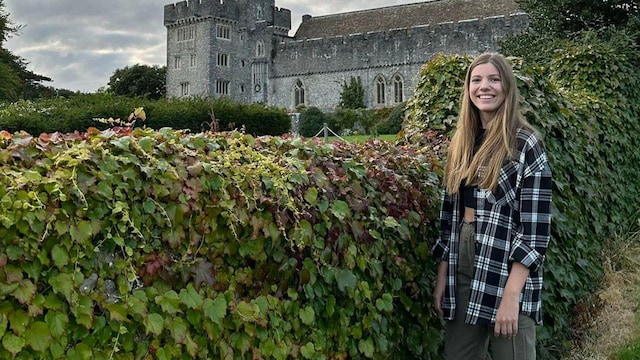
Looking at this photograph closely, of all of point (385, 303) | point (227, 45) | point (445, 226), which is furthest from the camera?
point (227, 45)

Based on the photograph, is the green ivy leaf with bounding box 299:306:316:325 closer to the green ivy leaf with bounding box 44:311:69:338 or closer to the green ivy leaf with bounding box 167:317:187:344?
the green ivy leaf with bounding box 167:317:187:344

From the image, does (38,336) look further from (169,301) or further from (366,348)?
(366,348)

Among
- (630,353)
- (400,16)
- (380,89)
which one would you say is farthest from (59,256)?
(400,16)

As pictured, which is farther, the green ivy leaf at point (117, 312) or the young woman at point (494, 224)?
the young woman at point (494, 224)

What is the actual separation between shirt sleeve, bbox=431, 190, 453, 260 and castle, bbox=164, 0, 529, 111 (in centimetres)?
4183

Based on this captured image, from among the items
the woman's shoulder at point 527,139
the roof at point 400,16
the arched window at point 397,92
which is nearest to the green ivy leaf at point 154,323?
the woman's shoulder at point 527,139

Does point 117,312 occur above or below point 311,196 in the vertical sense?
below

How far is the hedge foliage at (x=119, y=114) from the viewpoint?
677 inches

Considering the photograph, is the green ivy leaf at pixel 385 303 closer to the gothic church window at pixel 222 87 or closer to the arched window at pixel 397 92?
the arched window at pixel 397 92

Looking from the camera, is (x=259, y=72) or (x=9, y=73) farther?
(x=259, y=72)

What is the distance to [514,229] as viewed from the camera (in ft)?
9.39

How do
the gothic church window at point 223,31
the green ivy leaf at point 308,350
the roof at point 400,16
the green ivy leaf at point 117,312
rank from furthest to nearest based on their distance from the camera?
1. the gothic church window at point 223,31
2. the roof at point 400,16
3. the green ivy leaf at point 308,350
4. the green ivy leaf at point 117,312

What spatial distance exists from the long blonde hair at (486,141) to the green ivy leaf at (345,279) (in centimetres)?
63

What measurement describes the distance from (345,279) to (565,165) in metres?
2.83
